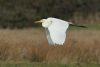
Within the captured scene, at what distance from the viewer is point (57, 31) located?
842cm

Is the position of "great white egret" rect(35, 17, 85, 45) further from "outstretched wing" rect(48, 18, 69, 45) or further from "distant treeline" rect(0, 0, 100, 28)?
"distant treeline" rect(0, 0, 100, 28)

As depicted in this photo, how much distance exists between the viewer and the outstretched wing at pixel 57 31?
8.03 metres

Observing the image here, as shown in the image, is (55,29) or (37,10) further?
(37,10)

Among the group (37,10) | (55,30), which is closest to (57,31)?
(55,30)

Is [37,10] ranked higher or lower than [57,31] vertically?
higher

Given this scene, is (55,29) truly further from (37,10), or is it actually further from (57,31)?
(37,10)

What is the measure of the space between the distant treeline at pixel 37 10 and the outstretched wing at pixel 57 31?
18.5 m

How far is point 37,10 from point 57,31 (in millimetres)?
21711

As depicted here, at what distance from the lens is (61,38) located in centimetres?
805

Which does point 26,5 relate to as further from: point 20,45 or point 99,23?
point 20,45

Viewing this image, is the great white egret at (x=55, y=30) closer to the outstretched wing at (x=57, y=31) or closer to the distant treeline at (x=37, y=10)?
the outstretched wing at (x=57, y=31)

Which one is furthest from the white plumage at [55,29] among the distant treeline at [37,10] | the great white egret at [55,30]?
the distant treeline at [37,10]

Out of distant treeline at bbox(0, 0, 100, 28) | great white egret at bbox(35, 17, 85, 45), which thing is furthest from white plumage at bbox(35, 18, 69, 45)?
distant treeline at bbox(0, 0, 100, 28)

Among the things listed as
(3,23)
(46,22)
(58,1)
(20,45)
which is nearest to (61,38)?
(46,22)
